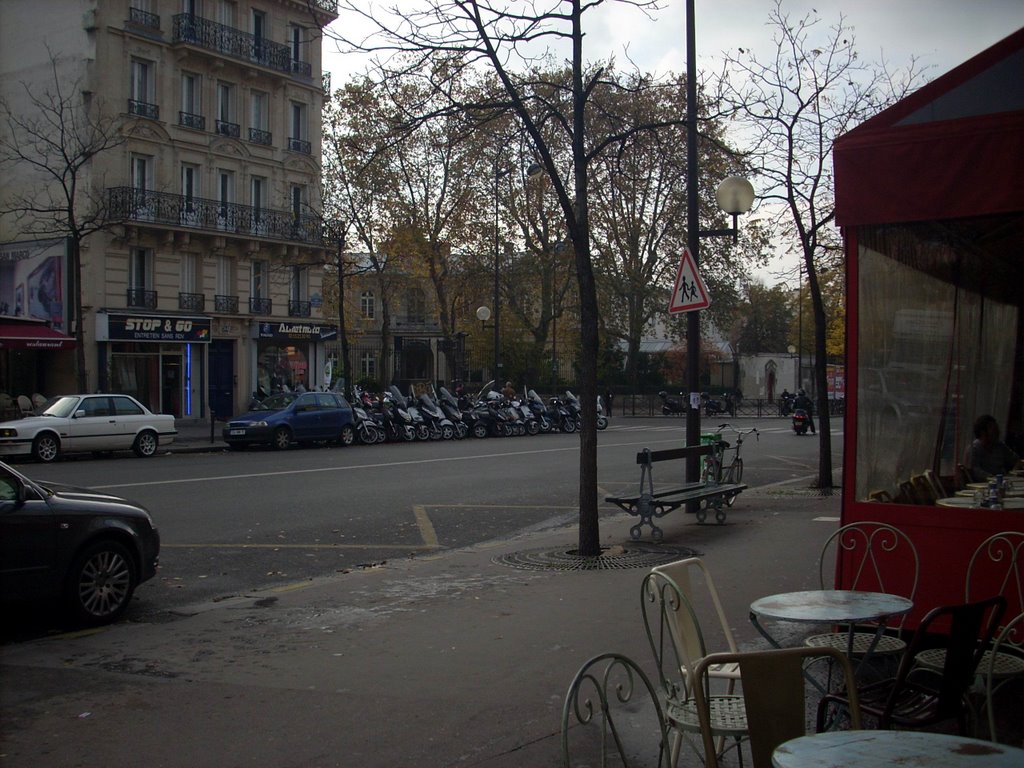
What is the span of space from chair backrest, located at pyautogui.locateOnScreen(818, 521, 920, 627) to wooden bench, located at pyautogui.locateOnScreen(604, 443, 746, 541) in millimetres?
4752

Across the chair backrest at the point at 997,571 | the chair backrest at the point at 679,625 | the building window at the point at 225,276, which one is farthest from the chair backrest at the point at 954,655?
the building window at the point at 225,276

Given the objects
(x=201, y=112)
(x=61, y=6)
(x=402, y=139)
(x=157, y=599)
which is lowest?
(x=157, y=599)

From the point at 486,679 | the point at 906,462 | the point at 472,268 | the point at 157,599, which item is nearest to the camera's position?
the point at 486,679

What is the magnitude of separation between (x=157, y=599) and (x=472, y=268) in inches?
1636

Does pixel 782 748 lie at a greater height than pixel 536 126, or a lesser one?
lesser

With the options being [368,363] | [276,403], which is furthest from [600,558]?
[368,363]

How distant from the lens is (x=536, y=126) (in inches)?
405

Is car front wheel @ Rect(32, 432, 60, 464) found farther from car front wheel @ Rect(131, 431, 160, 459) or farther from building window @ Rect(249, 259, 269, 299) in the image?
building window @ Rect(249, 259, 269, 299)

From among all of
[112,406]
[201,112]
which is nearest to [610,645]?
[112,406]

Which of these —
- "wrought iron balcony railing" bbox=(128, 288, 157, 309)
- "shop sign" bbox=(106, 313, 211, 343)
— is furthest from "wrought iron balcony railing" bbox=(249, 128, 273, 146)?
"wrought iron balcony railing" bbox=(128, 288, 157, 309)

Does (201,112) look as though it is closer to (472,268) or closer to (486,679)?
(472,268)

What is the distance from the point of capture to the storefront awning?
24922 mm

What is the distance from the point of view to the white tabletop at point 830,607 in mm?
4555

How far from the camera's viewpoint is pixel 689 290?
40.2ft
